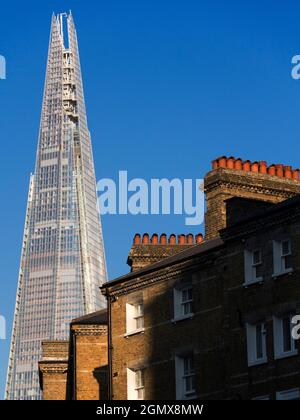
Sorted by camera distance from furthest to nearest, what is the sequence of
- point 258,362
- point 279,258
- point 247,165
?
point 247,165 < point 279,258 < point 258,362

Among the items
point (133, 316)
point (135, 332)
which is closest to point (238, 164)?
point (133, 316)

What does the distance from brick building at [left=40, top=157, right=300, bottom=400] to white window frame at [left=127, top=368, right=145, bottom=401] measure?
0.05 m

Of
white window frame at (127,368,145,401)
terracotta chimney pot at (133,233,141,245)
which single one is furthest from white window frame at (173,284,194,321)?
terracotta chimney pot at (133,233,141,245)

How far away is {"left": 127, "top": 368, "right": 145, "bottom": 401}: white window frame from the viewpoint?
2566 inches

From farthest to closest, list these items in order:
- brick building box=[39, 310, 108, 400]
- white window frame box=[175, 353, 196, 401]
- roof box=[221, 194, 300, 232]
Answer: brick building box=[39, 310, 108, 400], white window frame box=[175, 353, 196, 401], roof box=[221, 194, 300, 232]

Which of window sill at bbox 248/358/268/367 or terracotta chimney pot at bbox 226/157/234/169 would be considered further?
terracotta chimney pot at bbox 226/157/234/169

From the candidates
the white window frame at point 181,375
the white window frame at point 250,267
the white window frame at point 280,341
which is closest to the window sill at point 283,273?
the white window frame at point 250,267

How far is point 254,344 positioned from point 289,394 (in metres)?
3.86

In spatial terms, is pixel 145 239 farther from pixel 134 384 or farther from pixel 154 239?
pixel 134 384

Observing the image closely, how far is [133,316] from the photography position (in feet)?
220

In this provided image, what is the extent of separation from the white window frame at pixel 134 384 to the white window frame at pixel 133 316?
1842 mm

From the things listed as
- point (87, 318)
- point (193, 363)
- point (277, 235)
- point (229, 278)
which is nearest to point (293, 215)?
point (277, 235)

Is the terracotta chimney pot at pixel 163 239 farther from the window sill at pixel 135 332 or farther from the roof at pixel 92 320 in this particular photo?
the window sill at pixel 135 332

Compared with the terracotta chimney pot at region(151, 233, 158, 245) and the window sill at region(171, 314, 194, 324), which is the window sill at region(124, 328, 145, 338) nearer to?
the window sill at region(171, 314, 194, 324)
